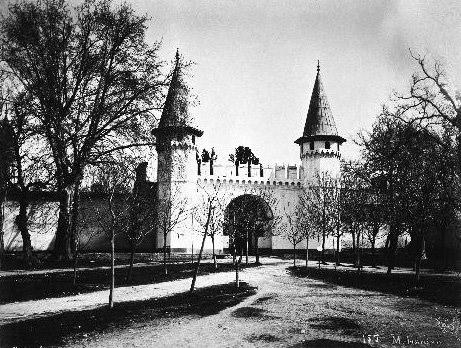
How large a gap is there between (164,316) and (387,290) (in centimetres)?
966

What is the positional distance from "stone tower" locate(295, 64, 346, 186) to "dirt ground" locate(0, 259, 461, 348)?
2791 cm

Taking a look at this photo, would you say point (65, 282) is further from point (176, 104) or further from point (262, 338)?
point (262, 338)

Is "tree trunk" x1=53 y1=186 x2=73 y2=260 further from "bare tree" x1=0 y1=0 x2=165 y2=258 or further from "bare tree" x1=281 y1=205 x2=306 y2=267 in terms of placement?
"bare tree" x1=281 y1=205 x2=306 y2=267

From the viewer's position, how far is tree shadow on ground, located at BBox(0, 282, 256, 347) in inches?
328

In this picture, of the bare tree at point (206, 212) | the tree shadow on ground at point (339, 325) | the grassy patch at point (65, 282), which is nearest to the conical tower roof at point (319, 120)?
the bare tree at point (206, 212)

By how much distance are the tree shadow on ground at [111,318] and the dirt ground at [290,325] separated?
6 centimetres

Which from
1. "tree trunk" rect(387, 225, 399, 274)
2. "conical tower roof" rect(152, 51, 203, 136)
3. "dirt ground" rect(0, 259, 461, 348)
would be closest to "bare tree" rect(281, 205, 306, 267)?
"tree trunk" rect(387, 225, 399, 274)

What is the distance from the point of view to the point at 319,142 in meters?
41.9

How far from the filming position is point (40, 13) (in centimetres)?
1978

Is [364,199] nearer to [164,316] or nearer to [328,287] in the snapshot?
[328,287]

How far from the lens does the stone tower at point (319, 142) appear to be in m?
41.5

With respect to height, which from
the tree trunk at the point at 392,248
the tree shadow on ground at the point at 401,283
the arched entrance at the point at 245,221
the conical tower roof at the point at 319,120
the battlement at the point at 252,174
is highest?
the conical tower roof at the point at 319,120

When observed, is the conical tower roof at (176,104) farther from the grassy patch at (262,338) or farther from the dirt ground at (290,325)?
the grassy patch at (262,338)

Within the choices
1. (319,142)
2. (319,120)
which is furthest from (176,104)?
(319,120)
